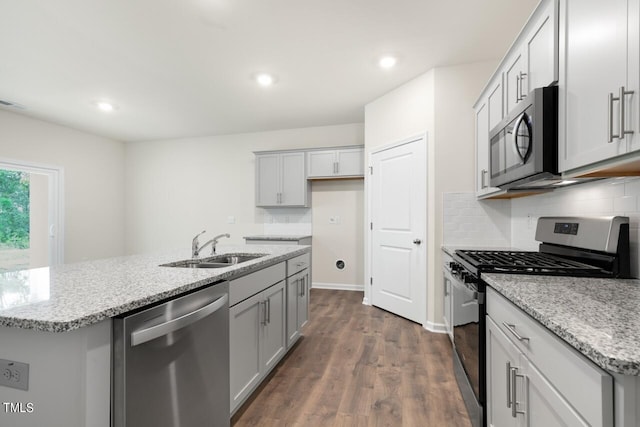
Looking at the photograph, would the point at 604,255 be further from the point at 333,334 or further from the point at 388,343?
the point at 333,334

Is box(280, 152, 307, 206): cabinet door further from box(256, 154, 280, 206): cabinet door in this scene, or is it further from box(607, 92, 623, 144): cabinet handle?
box(607, 92, 623, 144): cabinet handle

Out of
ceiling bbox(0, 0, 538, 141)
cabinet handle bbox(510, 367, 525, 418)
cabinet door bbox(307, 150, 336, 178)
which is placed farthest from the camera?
cabinet door bbox(307, 150, 336, 178)

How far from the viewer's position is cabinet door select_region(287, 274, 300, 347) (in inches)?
98.3

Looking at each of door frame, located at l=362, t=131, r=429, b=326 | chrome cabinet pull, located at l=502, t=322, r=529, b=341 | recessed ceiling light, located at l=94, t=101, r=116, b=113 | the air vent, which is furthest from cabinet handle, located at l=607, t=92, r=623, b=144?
the air vent

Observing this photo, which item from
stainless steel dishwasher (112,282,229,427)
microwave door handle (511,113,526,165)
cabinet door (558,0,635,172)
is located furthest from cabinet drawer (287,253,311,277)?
cabinet door (558,0,635,172)

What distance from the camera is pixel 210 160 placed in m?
5.69

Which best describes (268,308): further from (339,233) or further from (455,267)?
(339,233)

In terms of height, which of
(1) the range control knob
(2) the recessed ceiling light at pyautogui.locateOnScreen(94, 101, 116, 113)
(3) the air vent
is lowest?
(1) the range control knob

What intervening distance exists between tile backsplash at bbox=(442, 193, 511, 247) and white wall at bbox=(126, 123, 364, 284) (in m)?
2.05

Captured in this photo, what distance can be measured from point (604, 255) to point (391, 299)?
7.80 feet

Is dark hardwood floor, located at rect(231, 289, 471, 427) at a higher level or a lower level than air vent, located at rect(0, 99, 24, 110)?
lower

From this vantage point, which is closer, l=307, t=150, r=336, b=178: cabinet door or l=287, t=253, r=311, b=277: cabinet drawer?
l=287, t=253, r=311, b=277: cabinet drawer

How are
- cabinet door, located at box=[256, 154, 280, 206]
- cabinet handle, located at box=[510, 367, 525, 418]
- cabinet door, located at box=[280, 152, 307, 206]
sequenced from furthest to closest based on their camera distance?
cabinet door, located at box=[256, 154, 280, 206]
cabinet door, located at box=[280, 152, 307, 206]
cabinet handle, located at box=[510, 367, 525, 418]

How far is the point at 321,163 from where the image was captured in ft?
15.5
